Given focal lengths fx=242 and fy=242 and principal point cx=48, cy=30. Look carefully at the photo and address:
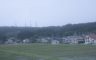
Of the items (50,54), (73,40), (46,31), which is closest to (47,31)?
(46,31)

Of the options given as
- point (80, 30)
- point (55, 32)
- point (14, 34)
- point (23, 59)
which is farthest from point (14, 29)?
point (23, 59)

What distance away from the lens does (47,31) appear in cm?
3794

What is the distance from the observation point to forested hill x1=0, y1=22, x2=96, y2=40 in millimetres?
33875

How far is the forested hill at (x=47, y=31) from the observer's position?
3388 centimetres

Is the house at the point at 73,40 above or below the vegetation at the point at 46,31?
below

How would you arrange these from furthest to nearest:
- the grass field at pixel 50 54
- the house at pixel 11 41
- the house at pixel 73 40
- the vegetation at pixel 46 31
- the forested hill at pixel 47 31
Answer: the forested hill at pixel 47 31 → the vegetation at pixel 46 31 → the house at pixel 11 41 → the house at pixel 73 40 → the grass field at pixel 50 54

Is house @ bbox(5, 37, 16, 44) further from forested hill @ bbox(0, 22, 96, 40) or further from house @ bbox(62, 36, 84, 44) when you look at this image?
house @ bbox(62, 36, 84, 44)

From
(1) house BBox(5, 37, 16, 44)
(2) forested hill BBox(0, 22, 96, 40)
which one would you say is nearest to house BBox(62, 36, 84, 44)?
(2) forested hill BBox(0, 22, 96, 40)

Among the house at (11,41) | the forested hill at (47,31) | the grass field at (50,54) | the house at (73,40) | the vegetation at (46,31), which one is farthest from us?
the forested hill at (47,31)

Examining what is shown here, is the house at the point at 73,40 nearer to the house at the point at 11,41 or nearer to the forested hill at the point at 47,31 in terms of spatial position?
the forested hill at the point at 47,31

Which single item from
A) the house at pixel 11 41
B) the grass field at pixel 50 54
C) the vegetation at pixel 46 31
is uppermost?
the vegetation at pixel 46 31

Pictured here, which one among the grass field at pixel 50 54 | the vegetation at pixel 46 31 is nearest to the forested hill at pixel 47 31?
the vegetation at pixel 46 31

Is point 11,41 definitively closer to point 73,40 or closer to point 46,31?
point 73,40

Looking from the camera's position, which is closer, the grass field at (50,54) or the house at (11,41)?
the grass field at (50,54)
